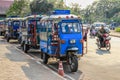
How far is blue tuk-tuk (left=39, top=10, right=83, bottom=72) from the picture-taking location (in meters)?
13.6

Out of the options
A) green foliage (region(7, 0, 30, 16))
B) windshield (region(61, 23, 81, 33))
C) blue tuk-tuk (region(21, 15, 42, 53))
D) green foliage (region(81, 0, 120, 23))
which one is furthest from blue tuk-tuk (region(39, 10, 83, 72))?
green foliage (region(81, 0, 120, 23))

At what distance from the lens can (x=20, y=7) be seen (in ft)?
173

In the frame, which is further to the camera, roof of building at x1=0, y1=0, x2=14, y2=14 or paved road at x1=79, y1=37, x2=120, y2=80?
roof of building at x1=0, y1=0, x2=14, y2=14

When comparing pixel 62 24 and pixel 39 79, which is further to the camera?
pixel 62 24

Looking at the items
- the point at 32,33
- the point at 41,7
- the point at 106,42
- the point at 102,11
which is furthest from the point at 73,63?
the point at 102,11

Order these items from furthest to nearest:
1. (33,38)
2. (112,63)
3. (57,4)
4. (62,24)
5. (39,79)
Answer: (57,4) < (33,38) < (112,63) < (62,24) < (39,79)

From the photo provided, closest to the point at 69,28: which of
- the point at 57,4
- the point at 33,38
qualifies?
the point at 33,38

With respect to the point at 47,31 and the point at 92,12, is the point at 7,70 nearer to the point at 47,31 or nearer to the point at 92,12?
the point at 47,31

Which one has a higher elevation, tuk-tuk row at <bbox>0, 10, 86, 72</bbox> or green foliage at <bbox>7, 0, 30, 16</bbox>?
green foliage at <bbox>7, 0, 30, 16</bbox>

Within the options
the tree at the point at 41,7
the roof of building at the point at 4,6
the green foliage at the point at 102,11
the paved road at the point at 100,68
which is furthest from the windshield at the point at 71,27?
the green foliage at the point at 102,11

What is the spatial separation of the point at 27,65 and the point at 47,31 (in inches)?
73.0

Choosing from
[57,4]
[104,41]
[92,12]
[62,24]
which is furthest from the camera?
[92,12]

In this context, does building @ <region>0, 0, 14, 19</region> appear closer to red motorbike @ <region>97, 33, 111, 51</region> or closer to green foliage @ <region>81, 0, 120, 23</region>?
green foliage @ <region>81, 0, 120, 23</region>

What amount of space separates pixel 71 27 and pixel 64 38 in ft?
2.74
